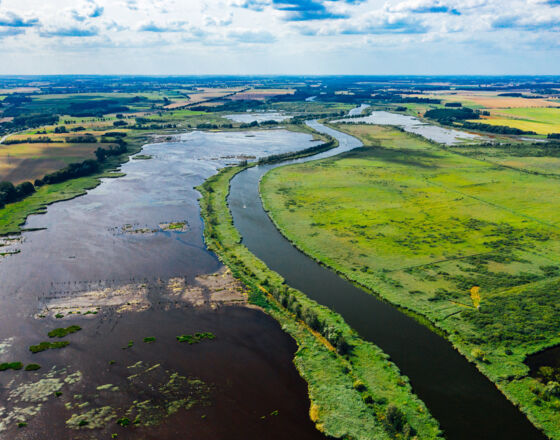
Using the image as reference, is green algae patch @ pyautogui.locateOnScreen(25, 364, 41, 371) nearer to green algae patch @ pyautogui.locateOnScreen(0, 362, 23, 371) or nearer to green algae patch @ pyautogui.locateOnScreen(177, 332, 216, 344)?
green algae patch @ pyautogui.locateOnScreen(0, 362, 23, 371)

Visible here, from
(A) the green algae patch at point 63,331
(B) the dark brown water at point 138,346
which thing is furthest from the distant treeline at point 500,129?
(A) the green algae patch at point 63,331

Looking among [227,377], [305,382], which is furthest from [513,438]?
[227,377]

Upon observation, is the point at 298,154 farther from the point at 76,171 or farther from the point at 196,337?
the point at 196,337

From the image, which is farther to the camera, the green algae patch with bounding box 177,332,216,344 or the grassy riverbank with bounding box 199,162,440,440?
the green algae patch with bounding box 177,332,216,344

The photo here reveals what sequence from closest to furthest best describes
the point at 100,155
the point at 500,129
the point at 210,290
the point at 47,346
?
the point at 47,346 → the point at 210,290 → the point at 100,155 → the point at 500,129

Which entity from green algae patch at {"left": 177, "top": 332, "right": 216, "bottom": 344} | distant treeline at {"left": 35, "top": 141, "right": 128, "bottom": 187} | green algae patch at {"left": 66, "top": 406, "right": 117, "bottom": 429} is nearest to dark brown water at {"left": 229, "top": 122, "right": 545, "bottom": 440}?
green algae patch at {"left": 177, "top": 332, "right": 216, "bottom": 344}

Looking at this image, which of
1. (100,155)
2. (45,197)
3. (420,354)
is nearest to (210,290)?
(420,354)
